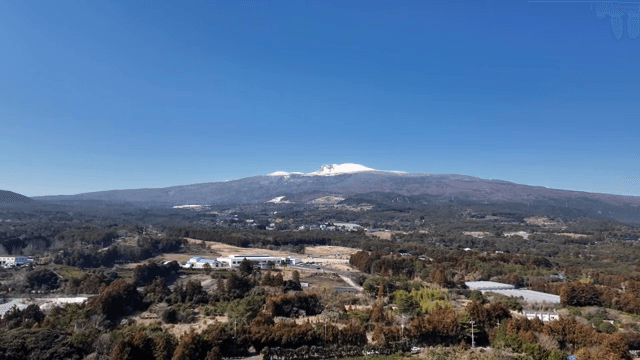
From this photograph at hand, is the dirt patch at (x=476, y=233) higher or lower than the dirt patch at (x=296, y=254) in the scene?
higher

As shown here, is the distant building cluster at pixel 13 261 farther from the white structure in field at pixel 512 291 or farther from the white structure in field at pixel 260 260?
the white structure in field at pixel 512 291

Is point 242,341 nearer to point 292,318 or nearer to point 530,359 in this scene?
point 292,318

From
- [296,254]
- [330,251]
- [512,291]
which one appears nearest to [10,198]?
[296,254]

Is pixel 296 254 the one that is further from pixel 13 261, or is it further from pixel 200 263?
pixel 13 261

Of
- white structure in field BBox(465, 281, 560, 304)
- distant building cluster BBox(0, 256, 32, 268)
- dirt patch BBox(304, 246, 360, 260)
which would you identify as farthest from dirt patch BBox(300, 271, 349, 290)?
distant building cluster BBox(0, 256, 32, 268)

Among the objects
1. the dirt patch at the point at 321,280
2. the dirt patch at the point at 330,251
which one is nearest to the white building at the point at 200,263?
the dirt patch at the point at 321,280

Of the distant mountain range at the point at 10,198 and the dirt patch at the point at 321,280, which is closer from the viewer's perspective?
the dirt patch at the point at 321,280

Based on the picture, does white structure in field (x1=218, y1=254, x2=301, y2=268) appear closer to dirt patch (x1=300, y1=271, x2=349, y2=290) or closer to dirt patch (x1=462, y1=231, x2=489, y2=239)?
dirt patch (x1=300, y1=271, x2=349, y2=290)

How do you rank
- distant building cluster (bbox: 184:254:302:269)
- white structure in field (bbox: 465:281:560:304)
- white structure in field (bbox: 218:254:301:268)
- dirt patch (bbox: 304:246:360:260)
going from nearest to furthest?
1. white structure in field (bbox: 465:281:560:304)
2. distant building cluster (bbox: 184:254:302:269)
3. white structure in field (bbox: 218:254:301:268)
4. dirt patch (bbox: 304:246:360:260)

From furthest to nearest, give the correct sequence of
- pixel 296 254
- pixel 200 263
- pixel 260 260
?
pixel 296 254, pixel 260 260, pixel 200 263
